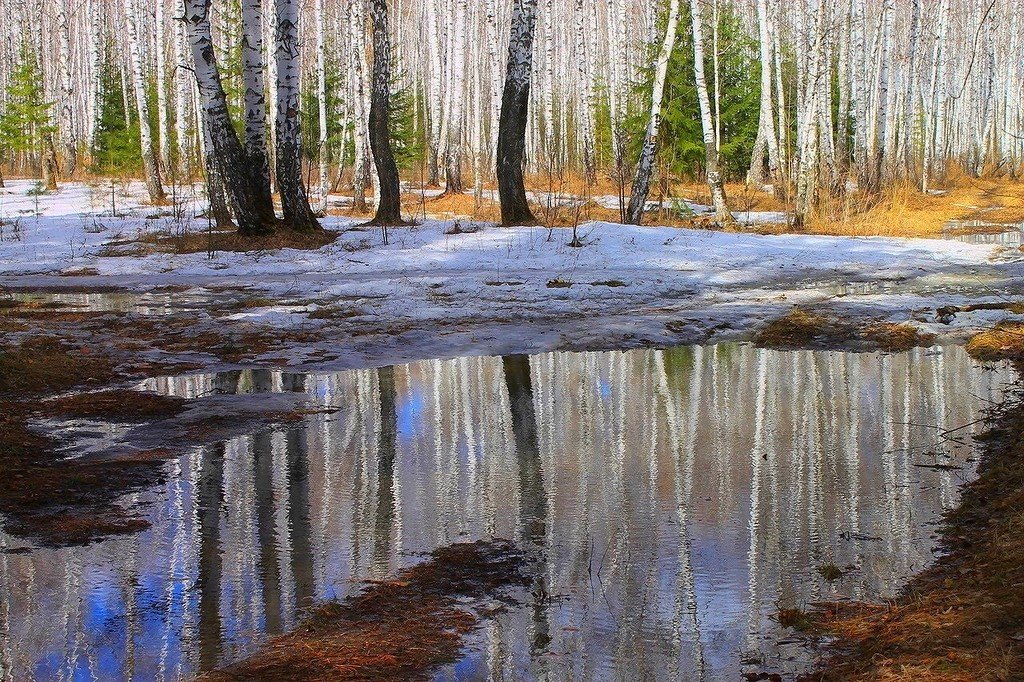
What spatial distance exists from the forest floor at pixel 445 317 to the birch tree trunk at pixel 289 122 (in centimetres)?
70

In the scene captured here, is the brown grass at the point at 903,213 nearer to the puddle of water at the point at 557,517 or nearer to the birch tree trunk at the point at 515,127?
the birch tree trunk at the point at 515,127

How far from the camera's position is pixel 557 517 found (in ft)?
14.8

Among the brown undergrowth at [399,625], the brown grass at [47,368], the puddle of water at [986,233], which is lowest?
the brown undergrowth at [399,625]

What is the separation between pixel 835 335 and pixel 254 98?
10.4m

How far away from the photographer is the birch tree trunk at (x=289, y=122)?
16.1 metres

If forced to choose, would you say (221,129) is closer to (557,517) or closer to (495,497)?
(495,497)

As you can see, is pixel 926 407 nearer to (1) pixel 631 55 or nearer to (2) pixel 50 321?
(2) pixel 50 321

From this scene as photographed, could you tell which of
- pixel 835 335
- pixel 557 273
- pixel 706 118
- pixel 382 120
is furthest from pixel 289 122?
pixel 835 335

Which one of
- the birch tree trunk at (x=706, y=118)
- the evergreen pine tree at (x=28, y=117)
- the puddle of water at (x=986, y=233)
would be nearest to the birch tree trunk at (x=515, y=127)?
the birch tree trunk at (x=706, y=118)

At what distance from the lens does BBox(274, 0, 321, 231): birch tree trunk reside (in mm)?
16078

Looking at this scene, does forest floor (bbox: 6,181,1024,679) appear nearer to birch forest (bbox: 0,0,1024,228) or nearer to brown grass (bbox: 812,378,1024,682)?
brown grass (bbox: 812,378,1024,682)

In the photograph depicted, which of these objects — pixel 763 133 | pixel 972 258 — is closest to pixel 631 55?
pixel 763 133

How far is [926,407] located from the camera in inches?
251

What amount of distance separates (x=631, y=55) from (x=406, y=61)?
15.2 meters
